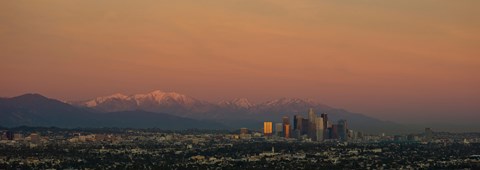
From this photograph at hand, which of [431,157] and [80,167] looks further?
[431,157]

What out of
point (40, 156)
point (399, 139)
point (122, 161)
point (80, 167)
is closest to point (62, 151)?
point (40, 156)

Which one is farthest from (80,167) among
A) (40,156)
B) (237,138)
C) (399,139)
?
(399,139)

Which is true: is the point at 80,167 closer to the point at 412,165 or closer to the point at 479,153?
the point at 412,165

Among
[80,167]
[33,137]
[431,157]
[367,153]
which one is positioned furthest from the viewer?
[33,137]

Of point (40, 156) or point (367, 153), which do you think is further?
point (367, 153)

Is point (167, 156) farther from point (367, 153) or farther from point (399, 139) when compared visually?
point (399, 139)

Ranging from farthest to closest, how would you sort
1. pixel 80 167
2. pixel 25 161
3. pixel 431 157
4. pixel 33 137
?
pixel 33 137
pixel 431 157
pixel 25 161
pixel 80 167

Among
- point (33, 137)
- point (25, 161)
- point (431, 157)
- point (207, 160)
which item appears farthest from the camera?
point (33, 137)

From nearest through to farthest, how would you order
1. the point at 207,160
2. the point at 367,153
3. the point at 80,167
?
the point at 80,167 < the point at 207,160 < the point at 367,153

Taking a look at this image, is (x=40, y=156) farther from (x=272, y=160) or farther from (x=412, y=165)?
(x=412, y=165)
